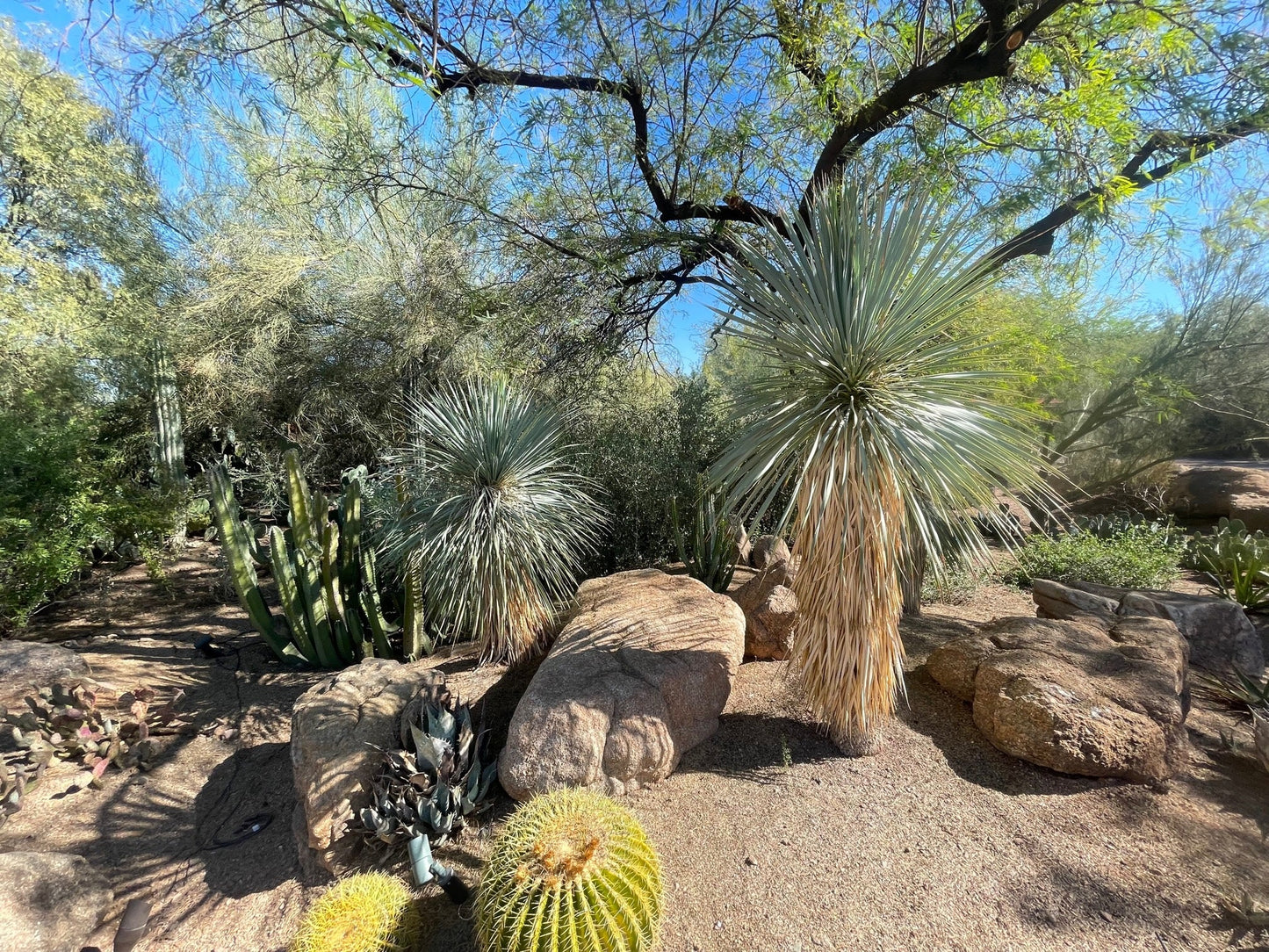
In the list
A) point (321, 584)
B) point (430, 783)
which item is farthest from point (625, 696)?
point (321, 584)

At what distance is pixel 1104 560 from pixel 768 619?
14.9 feet

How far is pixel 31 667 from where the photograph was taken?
4059mm

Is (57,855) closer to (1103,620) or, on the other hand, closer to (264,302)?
(264,302)

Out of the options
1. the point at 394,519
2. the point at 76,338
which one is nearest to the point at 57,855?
the point at 394,519

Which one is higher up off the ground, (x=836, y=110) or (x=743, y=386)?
(x=836, y=110)

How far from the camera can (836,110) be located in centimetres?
398

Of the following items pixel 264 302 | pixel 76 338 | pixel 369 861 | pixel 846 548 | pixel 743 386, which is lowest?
pixel 369 861

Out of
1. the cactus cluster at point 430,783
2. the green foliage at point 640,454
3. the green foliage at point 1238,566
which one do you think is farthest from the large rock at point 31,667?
the green foliage at point 1238,566

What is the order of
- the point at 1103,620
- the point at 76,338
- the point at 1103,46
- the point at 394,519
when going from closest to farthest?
1. the point at 1103,46
2. the point at 1103,620
3. the point at 394,519
4. the point at 76,338

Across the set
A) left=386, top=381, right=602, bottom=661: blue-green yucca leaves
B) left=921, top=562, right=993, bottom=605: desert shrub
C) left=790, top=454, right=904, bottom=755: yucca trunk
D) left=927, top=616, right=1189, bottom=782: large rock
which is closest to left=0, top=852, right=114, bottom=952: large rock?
left=386, top=381, right=602, bottom=661: blue-green yucca leaves

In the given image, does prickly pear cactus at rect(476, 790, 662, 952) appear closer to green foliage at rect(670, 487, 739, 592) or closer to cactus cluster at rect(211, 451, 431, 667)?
cactus cluster at rect(211, 451, 431, 667)

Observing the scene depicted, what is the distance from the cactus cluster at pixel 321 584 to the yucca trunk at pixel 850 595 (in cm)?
310

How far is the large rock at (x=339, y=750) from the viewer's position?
260 cm

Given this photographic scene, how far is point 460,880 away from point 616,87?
530 centimetres
